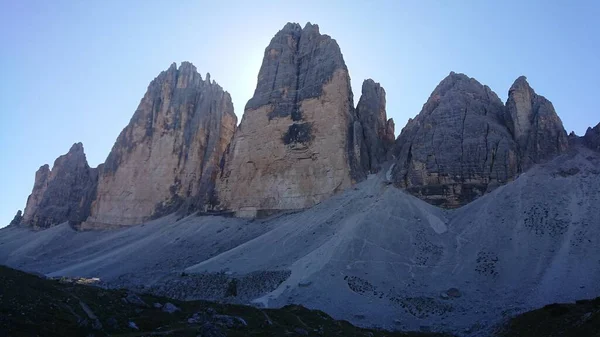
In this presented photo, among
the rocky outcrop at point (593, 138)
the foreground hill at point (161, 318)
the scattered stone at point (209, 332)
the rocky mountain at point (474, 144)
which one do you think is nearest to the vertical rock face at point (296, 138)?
the rocky mountain at point (474, 144)

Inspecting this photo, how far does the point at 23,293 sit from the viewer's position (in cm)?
2284

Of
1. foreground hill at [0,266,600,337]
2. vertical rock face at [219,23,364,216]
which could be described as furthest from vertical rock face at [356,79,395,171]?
foreground hill at [0,266,600,337]

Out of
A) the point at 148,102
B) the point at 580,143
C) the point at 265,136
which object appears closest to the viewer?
the point at 580,143

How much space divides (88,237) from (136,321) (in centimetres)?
6869

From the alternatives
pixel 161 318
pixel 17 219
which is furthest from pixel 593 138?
pixel 17 219

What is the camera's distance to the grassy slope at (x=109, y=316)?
764 inches

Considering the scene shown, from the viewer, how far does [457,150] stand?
59.7 meters

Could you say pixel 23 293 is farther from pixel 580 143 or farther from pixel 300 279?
pixel 580 143

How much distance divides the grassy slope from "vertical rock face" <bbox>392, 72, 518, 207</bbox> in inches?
1130

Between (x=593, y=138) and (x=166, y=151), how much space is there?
223ft

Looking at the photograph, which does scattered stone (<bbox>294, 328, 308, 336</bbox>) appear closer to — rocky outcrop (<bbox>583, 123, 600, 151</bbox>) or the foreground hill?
the foreground hill

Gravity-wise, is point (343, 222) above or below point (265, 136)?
below

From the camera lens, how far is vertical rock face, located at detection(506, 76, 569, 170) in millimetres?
56594

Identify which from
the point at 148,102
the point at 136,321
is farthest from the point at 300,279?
the point at 148,102
